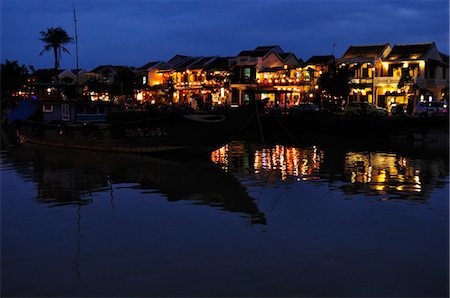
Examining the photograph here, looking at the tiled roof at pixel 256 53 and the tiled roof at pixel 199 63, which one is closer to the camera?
the tiled roof at pixel 256 53

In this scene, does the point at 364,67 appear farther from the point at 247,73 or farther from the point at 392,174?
the point at 392,174

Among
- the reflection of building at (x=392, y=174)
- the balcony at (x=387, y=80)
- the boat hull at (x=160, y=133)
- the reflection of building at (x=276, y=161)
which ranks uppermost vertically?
the balcony at (x=387, y=80)

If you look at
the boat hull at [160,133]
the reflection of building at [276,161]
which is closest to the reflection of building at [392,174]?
the reflection of building at [276,161]

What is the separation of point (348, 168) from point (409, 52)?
33.7m

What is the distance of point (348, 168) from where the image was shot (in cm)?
2134

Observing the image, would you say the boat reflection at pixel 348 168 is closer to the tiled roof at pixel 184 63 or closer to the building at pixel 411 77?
the building at pixel 411 77

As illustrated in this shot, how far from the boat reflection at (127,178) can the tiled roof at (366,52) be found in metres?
34.7

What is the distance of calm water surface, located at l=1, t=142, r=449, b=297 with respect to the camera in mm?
7926

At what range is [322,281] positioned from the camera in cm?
793

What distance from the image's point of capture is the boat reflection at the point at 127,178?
14.6 meters

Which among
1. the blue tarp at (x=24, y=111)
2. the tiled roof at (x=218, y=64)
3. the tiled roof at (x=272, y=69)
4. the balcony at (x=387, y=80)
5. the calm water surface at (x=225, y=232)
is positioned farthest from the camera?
the tiled roof at (x=218, y=64)

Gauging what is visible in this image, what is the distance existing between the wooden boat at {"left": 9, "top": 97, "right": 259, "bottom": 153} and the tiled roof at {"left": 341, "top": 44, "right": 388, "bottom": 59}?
105 feet

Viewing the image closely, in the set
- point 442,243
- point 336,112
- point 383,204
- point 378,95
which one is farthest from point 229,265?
point 378,95

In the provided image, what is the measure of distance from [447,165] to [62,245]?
18.7m
